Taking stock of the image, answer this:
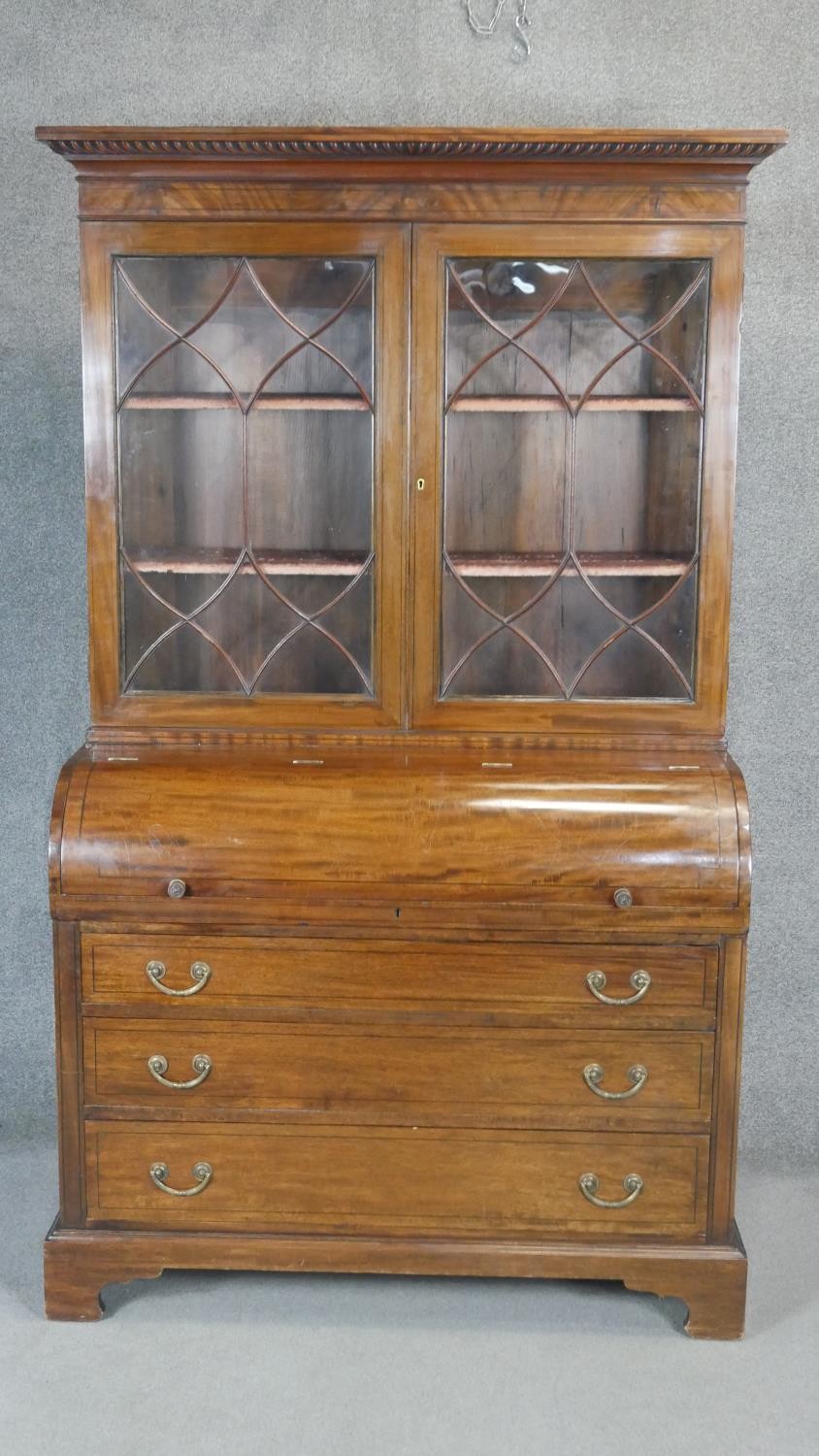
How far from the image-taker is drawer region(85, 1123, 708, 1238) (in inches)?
88.7

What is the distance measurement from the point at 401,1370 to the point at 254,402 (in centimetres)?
156

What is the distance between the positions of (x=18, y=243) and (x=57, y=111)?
0.26m

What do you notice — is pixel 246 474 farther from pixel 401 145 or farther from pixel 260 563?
pixel 401 145

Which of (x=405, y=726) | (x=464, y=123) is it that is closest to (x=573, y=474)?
(x=405, y=726)

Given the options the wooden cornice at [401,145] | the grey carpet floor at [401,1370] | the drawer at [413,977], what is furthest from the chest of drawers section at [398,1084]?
the wooden cornice at [401,145]

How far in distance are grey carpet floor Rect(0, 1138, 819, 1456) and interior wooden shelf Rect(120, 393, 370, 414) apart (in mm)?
1496

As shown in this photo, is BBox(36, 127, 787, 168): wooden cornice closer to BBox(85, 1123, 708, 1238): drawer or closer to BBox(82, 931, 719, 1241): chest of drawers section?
BBox(82, 931, 719, 1241): chest of drawers section

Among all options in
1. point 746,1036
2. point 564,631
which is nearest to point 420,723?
point 564,631

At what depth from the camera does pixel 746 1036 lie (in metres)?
2.88

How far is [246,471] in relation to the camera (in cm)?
231

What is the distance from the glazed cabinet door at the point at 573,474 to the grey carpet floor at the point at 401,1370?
0.99 m

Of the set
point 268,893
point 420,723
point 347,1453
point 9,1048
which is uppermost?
point 420,723

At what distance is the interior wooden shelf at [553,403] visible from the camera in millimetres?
2256

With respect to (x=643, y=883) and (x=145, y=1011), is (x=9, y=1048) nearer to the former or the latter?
(x=145, y=1011)
